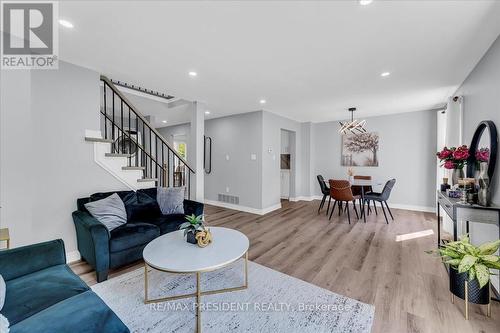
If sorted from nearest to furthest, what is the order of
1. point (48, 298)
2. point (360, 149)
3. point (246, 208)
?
point (48, 298)
point (246, 208)
point (360, 149)

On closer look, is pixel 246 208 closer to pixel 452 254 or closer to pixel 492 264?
pixel 452 254

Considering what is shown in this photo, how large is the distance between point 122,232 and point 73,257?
907 mm

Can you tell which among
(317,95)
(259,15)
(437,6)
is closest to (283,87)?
(317,95)

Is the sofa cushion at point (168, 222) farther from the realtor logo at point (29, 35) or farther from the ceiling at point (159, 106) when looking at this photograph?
the ceiling at point (159, 106)

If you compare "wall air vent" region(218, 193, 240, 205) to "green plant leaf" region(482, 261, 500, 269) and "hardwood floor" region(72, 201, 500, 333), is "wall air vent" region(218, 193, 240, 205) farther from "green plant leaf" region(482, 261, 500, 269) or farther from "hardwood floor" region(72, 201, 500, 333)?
"green plant leaf" region(482, 261, 500, 269)

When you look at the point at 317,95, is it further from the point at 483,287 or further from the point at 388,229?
the point at 483,287

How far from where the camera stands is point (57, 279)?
1.45 meters

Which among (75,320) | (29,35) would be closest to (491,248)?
(75,320)

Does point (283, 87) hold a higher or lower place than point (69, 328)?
higher

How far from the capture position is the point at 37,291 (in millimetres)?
1324

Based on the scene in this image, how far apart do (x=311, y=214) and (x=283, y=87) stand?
2948mm

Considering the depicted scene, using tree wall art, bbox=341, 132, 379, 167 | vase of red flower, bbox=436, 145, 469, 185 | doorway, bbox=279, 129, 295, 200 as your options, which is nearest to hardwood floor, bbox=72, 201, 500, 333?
vase of red flower, bbox=436, 145, 469, 185

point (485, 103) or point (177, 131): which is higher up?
point (177, 131)

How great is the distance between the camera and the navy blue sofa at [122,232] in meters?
2.23
